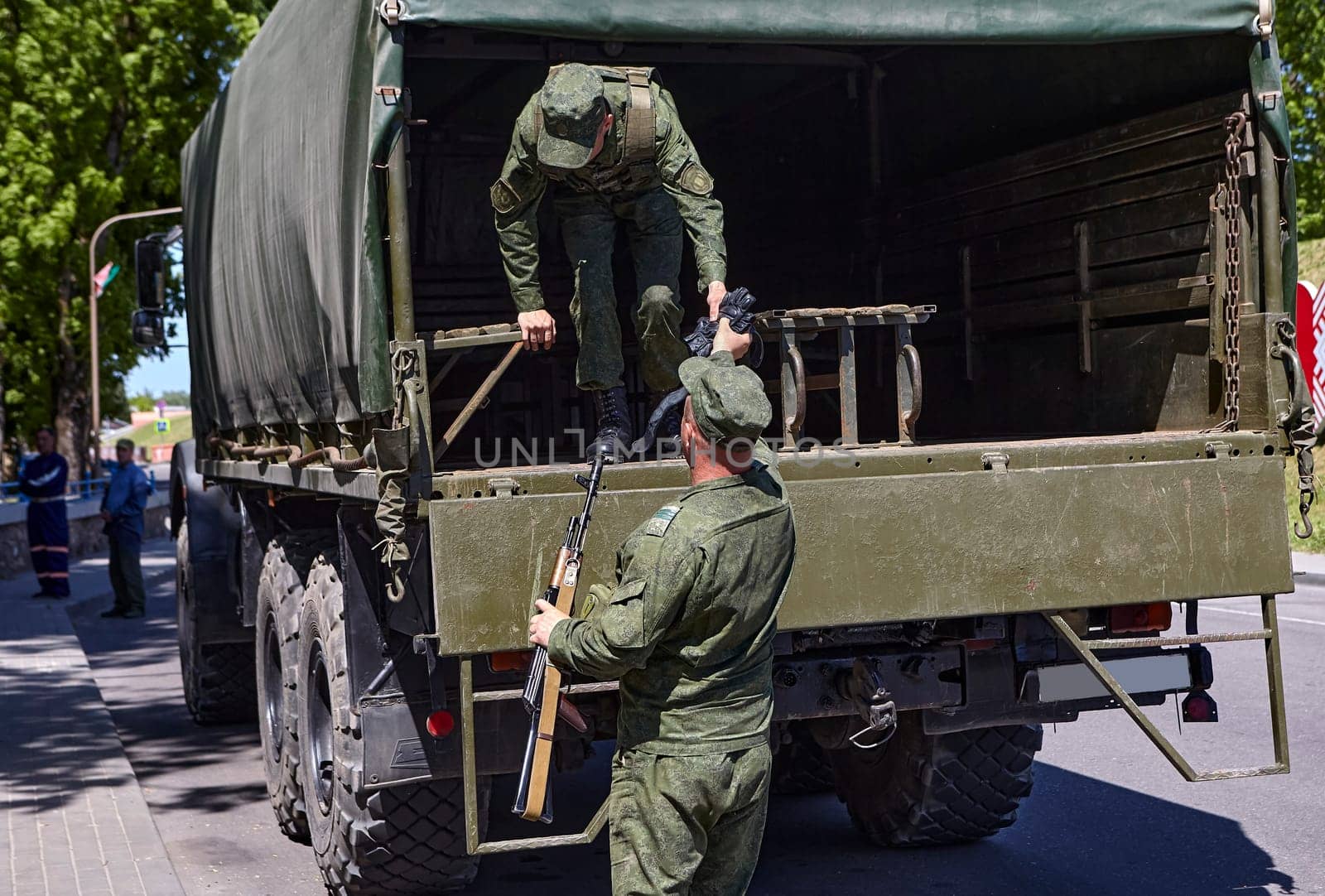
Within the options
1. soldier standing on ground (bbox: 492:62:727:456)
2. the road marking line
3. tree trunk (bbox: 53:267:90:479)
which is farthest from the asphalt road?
tree trunk (bbox: 53:267:90:479)

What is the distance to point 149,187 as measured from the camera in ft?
108

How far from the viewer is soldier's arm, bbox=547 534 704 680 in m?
3.79

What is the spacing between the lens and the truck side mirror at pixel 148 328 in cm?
1104

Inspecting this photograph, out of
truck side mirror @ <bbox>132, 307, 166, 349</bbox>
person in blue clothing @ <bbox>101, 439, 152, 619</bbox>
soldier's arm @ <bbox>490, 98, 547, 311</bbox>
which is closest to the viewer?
soldier's arm @ <bbox>490, 98, 547, 311</bbox>

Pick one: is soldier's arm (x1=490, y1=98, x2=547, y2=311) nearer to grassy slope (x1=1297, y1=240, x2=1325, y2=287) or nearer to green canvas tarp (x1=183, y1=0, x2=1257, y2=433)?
green canvas tarp (x1=183, y1=0, x2=1257, y2=433)

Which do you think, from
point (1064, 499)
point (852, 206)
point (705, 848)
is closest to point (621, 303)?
point (852, 206)

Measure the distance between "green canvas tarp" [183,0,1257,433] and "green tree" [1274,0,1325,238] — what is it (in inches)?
985

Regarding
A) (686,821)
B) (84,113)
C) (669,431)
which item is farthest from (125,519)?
(84,113)

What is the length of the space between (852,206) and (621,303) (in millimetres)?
1402

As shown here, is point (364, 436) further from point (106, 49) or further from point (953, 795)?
point (106, 49)

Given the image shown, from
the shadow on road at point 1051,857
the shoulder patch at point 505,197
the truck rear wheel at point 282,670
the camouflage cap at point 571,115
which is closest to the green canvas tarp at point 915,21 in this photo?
the camouflage cap at point 571,115

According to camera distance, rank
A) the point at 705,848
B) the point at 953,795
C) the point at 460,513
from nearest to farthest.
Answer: the point at 705,848 < the point at 460,513 < the point at 953,795

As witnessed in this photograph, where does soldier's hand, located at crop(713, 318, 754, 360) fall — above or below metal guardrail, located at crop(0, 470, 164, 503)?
above

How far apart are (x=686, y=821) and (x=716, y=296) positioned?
2061 mm
